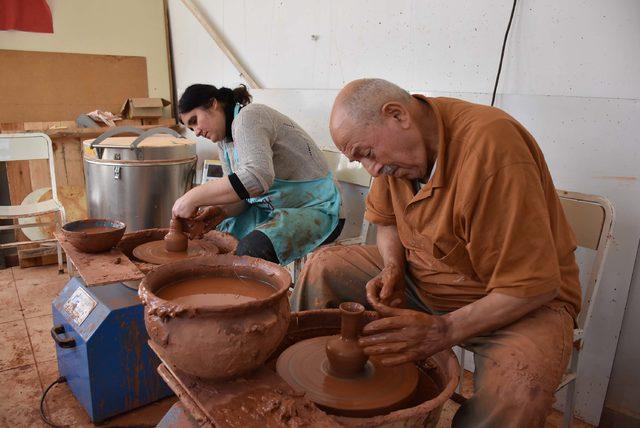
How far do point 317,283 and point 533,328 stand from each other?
690 millimetres

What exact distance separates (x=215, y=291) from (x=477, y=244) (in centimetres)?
68

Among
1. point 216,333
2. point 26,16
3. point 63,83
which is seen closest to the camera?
point 216,333

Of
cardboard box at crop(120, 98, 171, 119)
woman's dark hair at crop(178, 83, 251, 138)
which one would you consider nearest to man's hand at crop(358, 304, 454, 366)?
woman's dark hair at crop(178, 83, 251, 138)

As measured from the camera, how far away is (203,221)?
2.20 m

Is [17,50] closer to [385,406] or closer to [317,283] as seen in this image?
[317,283]

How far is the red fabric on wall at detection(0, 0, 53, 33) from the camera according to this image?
13.1ft

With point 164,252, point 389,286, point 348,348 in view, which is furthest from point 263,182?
point 348,348

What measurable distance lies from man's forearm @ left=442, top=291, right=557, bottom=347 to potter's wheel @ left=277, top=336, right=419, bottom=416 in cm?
17

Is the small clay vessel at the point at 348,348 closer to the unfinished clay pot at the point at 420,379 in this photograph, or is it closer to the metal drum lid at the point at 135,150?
the unfinished clay pot at the point at 420,379

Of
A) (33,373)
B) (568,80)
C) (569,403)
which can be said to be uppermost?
(568,80)

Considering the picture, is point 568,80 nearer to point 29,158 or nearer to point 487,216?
point 487,216

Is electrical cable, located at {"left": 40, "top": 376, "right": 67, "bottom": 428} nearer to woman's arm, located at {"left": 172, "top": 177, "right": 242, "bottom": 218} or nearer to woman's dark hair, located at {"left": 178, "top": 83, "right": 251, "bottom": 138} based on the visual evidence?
woman's arm, located at {"left": 172, "top": 177, "right": 242, "bottom": 218}

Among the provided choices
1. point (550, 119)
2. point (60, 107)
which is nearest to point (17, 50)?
point (60, 107)

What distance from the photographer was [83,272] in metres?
1.66
